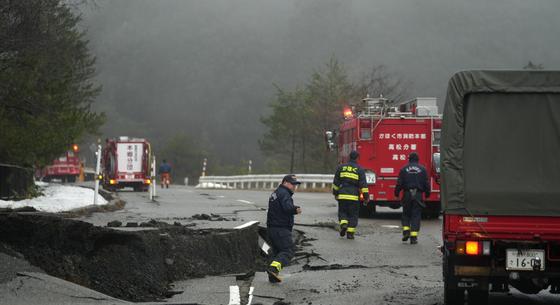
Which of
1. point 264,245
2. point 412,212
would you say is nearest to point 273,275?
point 264,245

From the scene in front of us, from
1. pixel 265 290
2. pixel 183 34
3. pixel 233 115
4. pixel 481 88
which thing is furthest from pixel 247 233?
pixel 183 34

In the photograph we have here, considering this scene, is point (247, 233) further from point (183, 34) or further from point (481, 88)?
point (183, 34)

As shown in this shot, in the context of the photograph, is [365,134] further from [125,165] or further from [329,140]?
[125,165]

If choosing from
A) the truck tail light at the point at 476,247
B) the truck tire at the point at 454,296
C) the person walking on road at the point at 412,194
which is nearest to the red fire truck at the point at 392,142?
the person walking on road at the point at 412,194

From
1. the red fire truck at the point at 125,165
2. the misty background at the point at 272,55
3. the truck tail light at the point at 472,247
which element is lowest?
the truck tail light at the point at 472,247

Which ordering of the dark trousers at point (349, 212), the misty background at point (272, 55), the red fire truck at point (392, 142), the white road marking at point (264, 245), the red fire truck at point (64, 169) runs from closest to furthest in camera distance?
the white road marking at point (264, 245)
the dark trousers at point (349, 212)
the red fire truck at point (392, 142)
the red fire truck at point (64, 169)
the misty background at point (272, 55)

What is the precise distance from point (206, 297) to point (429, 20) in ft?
576

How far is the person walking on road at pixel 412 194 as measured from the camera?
628 inches

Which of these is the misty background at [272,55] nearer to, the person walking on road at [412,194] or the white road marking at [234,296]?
the person walking on road at [412,194]

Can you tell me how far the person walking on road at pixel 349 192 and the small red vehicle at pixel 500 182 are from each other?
25.4 feet

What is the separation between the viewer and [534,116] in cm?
841

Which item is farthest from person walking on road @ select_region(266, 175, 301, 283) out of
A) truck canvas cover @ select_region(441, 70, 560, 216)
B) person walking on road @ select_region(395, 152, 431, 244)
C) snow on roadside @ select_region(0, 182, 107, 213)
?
snow on roadside @ select_region(0, 182, 107, 213)

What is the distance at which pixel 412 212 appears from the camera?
1597 cm

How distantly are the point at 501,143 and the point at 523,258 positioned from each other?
114 centimetres
